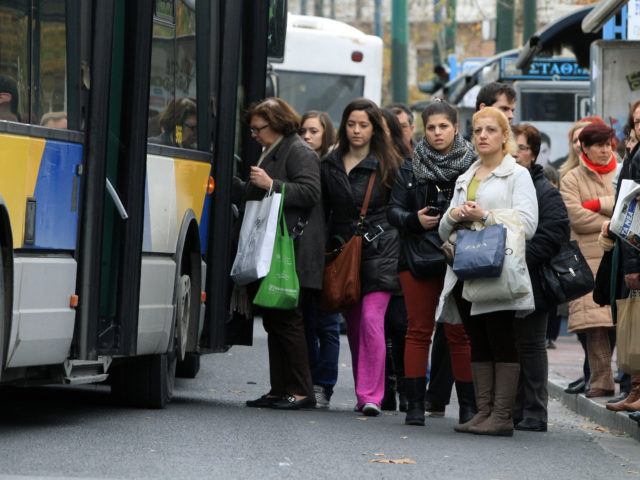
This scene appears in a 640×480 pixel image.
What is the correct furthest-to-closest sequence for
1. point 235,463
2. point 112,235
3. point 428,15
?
point 428,15
point 112,235
point 235,463

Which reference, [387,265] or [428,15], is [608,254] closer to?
[387,265]

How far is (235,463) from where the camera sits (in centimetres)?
648

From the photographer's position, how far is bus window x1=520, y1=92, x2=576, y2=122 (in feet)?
71.8

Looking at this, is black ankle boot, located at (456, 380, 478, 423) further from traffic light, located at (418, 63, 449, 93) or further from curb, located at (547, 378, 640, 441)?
traffic light, located at (418, 63, 449, 93)

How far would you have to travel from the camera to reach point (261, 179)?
889cm

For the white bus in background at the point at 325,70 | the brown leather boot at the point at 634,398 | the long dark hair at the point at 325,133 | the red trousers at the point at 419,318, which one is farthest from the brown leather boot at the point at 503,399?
the white bus in background at the point at 325,70

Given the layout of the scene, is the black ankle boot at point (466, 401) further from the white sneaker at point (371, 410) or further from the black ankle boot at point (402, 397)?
the black ankle boot at point (402, 397)

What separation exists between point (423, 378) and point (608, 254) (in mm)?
1260

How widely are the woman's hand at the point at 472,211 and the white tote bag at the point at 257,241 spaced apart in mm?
1392

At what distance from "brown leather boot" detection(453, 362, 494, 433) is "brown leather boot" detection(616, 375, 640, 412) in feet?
4.45

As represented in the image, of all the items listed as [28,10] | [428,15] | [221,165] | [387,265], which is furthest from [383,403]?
[428,15]

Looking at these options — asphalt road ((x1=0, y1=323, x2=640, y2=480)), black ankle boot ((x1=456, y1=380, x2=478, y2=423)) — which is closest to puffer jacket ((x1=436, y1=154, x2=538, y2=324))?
black ankle boot ((x1=456, y1=380, x2=478, y2=423))

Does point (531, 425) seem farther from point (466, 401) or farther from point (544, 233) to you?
point (544, 233)

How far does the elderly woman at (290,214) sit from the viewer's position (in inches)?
352
